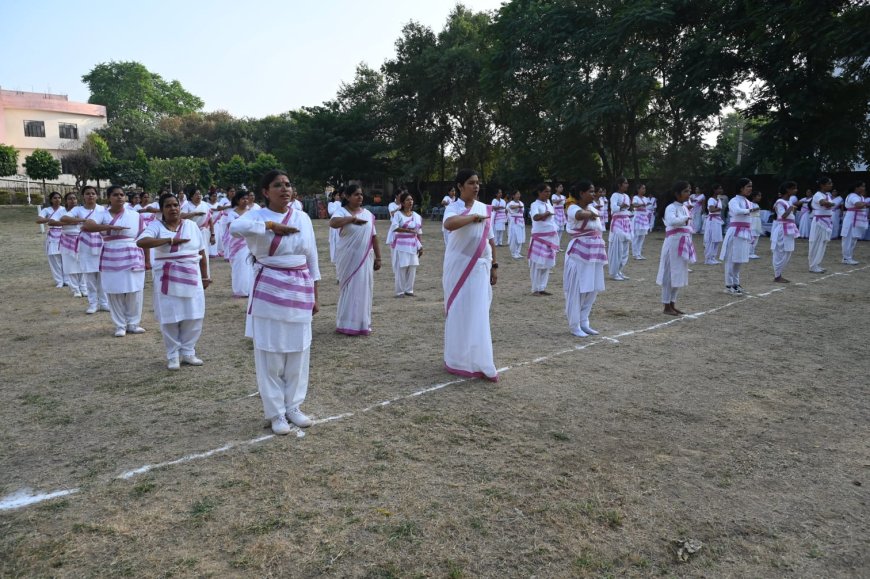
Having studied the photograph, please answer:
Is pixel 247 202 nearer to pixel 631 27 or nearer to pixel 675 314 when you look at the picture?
pixel 675 314

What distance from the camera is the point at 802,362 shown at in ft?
20.8

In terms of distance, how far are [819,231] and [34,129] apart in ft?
183

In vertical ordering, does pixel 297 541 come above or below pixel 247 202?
below

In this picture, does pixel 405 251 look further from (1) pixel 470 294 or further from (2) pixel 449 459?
(2) pixel 449 459

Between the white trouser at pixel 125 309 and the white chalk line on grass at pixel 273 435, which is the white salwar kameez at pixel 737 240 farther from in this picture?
the white trouser at pixel 125 309

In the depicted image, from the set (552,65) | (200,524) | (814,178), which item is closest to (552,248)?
(200,524)

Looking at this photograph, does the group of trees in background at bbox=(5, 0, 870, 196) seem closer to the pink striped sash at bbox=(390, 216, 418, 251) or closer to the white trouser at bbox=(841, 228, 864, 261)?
the white trouser at bbox=(841, 228, 864, 261)

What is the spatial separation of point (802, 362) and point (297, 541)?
5.45m

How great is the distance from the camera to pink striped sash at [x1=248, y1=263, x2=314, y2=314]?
14.3ft

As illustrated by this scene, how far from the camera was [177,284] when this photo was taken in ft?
20.1

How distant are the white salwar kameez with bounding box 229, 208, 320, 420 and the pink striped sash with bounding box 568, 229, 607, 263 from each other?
3930mm

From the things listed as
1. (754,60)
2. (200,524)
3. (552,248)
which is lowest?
(200,524)

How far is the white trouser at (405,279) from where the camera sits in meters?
10.8

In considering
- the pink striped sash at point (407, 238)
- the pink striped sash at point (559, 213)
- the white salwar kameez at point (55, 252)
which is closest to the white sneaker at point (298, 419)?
the pink striped sash at point (407, 238)
